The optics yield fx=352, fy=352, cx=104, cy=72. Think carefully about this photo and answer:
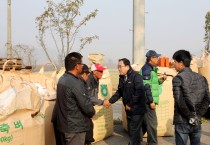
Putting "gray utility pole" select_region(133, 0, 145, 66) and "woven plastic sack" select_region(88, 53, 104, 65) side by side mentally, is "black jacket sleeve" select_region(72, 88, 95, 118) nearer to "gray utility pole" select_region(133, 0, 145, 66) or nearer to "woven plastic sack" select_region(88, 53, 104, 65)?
"woven plastic sack" select_region(88, 53, 104, 65)

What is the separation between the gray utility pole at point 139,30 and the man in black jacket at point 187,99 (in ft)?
15.2

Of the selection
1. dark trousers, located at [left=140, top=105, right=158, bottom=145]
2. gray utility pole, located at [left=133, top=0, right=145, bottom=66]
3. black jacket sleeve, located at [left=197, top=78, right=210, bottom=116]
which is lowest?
dark trousers, located at [left=140, top=105, right=158, bottom=145]

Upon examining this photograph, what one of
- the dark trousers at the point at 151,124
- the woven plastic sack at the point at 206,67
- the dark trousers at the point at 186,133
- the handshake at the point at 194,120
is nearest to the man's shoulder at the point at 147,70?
the dark trousers at the point at 151,124

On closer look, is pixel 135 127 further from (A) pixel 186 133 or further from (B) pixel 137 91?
(A) pixel 186 133

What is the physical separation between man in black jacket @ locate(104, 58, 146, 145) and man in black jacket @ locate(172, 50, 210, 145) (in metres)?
1.24

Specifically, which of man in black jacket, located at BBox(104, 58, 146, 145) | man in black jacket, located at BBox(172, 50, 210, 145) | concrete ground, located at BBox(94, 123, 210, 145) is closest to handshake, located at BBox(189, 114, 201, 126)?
→ man in black jacket, located at BBox(172, 50, 210, 145)

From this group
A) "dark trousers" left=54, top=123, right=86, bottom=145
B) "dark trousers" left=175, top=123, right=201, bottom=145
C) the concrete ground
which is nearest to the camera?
"dark trousers" left=54, top=123, right=86, bottom=145

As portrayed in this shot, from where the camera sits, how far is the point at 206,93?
393 cm

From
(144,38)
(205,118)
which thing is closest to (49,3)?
(144,38)

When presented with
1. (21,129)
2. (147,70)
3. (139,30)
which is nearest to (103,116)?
(147,70)

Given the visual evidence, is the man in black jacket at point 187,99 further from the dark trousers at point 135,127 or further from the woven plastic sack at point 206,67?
the woven plastic sack at point 206,67

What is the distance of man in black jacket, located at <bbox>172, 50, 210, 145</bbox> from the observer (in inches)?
149

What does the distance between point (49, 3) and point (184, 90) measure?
9.04 meters

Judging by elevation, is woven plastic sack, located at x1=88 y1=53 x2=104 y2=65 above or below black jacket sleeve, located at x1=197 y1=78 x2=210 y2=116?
above
